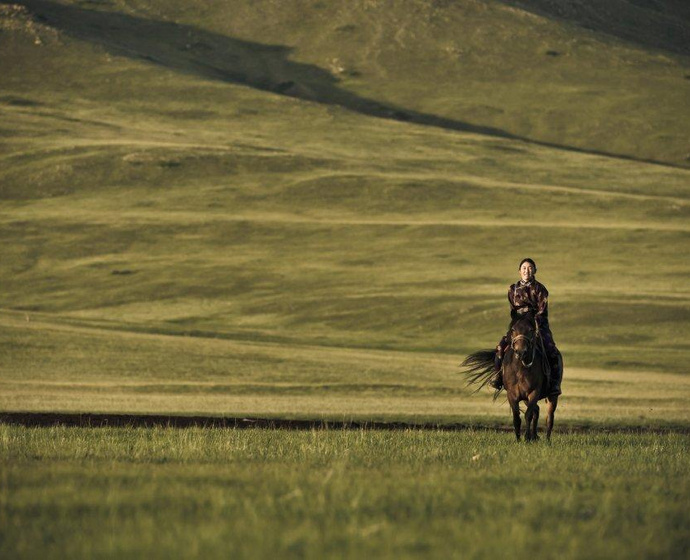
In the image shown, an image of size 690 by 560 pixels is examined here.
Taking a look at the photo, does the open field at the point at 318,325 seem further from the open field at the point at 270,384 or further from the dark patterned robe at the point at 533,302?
the dark patterned robe at the point at 533,302

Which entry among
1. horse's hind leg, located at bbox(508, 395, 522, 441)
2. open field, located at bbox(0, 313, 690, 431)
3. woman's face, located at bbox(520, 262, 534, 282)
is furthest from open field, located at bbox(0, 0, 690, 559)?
woman's face, located at bbox(520, 262, 534, 282)

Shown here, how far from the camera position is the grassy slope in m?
68.0

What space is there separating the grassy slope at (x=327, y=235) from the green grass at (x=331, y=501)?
18.4 m

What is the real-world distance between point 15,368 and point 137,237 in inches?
2409

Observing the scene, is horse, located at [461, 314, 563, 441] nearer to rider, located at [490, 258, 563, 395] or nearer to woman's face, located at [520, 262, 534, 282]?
rider, located at [490, 258, 563, 395]

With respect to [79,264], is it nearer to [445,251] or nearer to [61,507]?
[445,251]

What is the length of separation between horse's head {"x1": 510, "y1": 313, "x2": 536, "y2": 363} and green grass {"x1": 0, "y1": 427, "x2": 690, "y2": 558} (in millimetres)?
Result: 2463

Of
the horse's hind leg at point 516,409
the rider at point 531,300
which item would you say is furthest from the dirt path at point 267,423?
the rider at point 531,300

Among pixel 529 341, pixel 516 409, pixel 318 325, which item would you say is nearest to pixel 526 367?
pixel 529 341

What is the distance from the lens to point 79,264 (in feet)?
308

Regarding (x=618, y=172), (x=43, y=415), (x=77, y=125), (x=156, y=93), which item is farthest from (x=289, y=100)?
(x=43, y=415)

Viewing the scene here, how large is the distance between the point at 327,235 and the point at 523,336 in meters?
85.9

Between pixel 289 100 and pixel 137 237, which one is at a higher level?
pixel 289 100

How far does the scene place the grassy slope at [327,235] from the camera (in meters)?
68.0
